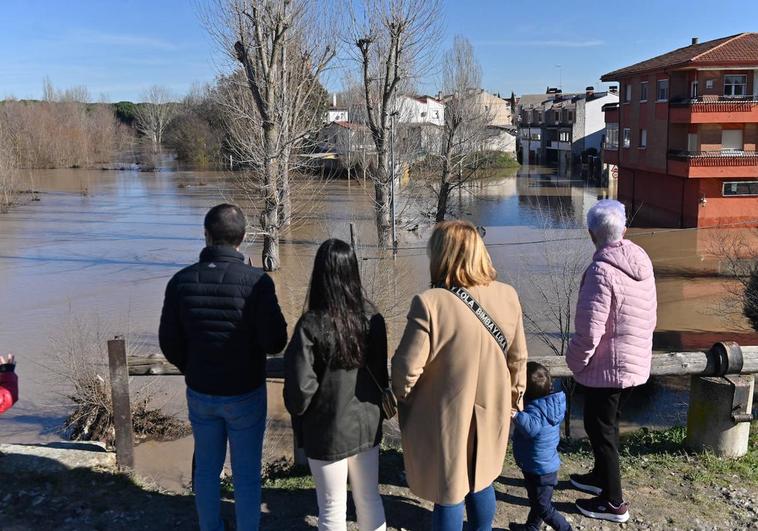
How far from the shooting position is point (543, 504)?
147 inches

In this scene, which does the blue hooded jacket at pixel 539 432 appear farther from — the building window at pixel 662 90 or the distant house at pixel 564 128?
the distant house at pixel 564 128

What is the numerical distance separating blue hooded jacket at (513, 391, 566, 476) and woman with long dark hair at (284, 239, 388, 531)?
2.97 ft

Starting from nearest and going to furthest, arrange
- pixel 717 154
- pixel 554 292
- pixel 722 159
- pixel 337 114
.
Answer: pixel 554 292, pixel 722 159, pixel 717 154, pixel 337 114

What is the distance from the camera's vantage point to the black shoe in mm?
4211

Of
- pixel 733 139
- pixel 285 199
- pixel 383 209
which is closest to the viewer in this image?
pixel 285 199

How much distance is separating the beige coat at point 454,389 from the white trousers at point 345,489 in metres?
0.20

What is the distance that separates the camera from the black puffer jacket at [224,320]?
327cm

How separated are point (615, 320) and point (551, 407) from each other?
581 mm

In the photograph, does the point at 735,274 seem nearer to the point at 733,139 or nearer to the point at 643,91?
the point at 733,139

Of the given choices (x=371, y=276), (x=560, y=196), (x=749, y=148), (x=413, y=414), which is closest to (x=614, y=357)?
(x=413, y=414)

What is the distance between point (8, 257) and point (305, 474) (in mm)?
25127

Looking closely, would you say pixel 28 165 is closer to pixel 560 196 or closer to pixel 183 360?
pixel 560 196

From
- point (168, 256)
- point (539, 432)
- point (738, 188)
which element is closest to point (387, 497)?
point (539, 432)

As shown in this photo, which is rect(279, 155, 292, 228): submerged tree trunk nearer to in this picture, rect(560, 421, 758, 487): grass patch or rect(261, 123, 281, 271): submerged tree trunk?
rect(261, 123, 281, 271): submerged tree trunk
